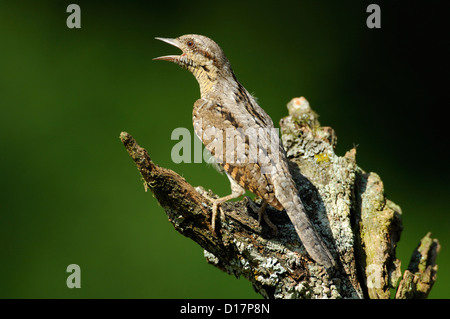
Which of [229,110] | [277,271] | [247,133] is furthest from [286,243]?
[229,110]

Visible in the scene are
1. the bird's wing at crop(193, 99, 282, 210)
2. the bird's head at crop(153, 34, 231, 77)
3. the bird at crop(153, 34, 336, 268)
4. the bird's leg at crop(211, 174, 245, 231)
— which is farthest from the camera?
the bird's head at crop(153, 34, 231, 77)

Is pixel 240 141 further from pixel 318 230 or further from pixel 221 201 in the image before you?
pixel 318 230

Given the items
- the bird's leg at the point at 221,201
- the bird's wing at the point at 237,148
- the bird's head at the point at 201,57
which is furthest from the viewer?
the bird's head at the point at 201,57

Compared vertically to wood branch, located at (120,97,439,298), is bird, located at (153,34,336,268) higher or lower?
higher

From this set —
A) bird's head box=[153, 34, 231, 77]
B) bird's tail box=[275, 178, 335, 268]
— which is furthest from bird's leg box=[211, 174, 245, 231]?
bird's head box=[153, 34, 231, 77]

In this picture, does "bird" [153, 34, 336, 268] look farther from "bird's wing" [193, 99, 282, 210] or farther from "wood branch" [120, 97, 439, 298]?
"wood branch" [120, 97, 439, 298]

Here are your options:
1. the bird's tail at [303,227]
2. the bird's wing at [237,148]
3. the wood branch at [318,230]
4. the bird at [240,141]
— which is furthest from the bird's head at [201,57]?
the bird's tail at [303,227]

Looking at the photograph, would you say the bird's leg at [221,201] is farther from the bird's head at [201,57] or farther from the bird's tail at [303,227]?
the bird's head at [201,57]

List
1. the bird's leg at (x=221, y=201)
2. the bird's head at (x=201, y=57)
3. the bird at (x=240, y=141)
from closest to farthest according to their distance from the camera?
the bird's leg at (x=221, y=201), the bird at (x=240, y=141), the bird's head at (x=201, y=57)
